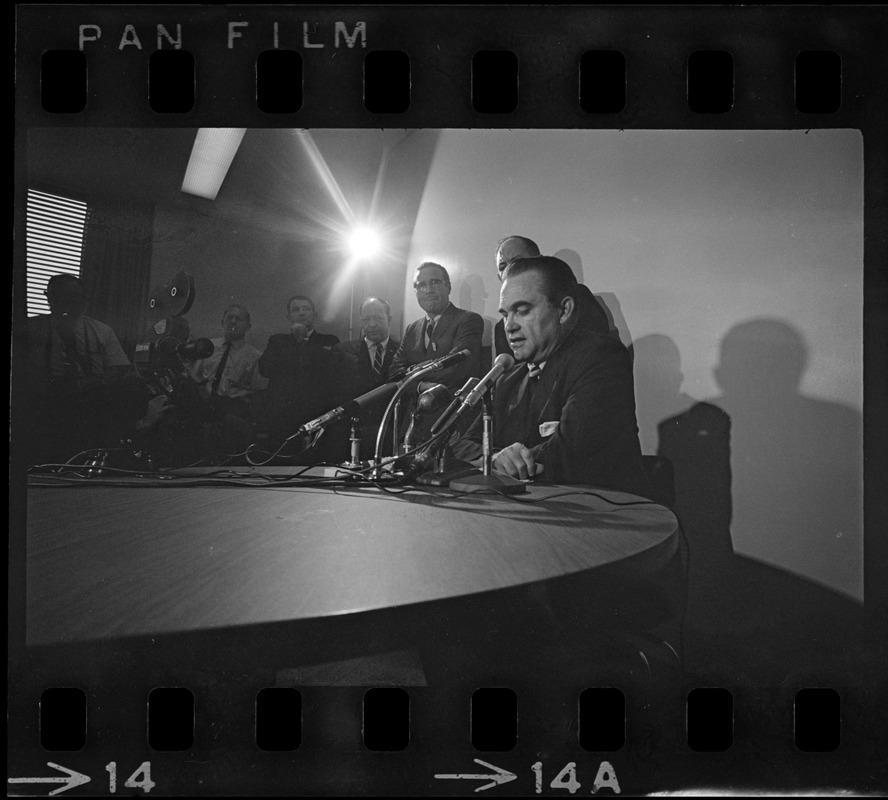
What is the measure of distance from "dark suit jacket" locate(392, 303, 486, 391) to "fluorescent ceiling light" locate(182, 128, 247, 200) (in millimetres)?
434

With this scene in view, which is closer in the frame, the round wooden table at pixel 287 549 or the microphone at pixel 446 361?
the round wooden table at pixel 287 549

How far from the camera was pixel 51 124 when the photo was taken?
4.11 feet

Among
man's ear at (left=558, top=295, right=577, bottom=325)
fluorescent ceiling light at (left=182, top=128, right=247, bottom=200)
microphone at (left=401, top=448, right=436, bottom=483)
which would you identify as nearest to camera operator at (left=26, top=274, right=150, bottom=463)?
fluorescent ceiling light at (left=182, top=128, right=247, bottom=200)

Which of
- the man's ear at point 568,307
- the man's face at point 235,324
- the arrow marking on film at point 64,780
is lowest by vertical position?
the arrow marking on film at point 64,780

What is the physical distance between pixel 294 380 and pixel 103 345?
0.35 metres

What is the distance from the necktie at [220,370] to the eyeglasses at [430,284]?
0.35 meters

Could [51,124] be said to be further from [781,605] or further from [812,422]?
[781,605]

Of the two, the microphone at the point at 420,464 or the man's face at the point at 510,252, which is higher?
the man's face at the point at 510,252

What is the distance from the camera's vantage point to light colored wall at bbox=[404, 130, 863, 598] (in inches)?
47.8

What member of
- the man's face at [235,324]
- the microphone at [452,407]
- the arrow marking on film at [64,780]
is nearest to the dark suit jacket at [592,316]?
the microphone at [452,407]

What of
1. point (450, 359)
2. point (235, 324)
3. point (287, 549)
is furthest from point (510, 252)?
point (287, 549)

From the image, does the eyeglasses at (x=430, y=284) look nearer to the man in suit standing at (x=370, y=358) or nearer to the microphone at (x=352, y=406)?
the man in suit standing at (x=370, y=358)

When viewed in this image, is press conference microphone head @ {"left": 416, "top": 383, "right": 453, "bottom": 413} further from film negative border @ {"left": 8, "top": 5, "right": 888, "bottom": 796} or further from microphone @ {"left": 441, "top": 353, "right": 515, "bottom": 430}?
film negative border @ {"left": 8, "top": 5, "right": 888, "bottom": 796}

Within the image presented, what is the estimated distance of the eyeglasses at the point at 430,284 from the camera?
4.00ft
